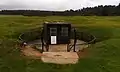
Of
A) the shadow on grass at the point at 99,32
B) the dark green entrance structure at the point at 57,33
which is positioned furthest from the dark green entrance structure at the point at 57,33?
the shadow on grass at the point at 99,32

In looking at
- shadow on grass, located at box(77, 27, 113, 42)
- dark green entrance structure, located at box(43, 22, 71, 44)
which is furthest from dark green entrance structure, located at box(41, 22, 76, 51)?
shadow on grass, located at box(77, 27, 113, 42)

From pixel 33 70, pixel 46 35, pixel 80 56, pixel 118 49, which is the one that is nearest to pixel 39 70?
pixel 33 70

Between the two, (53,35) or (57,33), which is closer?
(53,35)

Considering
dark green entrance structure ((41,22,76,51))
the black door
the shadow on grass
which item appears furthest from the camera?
the shadow on grass

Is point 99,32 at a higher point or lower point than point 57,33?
lower

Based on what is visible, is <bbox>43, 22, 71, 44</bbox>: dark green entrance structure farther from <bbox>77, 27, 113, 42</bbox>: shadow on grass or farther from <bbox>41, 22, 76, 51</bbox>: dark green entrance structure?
<bbox>77, 27, 113, 42</bbox>: shadow on grass

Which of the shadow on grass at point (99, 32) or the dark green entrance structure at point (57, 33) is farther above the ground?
the dark green entrance structure at point (57, 33)

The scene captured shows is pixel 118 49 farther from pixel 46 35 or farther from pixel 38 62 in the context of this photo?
pixel 46 35

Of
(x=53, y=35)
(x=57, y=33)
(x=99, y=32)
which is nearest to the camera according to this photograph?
(x=53, y=35)

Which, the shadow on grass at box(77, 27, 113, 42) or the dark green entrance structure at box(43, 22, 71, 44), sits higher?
the dark green entrance structure at box(43, 22, 71, 44)

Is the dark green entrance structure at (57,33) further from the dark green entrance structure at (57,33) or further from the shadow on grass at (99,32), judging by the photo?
the shadow on grass at (99,32)

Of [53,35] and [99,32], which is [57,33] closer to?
[53,35]

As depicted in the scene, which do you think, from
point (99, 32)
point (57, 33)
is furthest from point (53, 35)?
point (99, 32)
